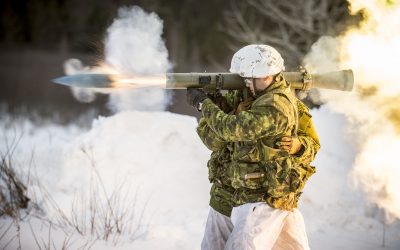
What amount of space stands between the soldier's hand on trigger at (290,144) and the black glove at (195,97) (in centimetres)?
63

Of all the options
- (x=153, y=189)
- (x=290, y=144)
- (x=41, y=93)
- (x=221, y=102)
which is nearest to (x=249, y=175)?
(x=290, y=144)

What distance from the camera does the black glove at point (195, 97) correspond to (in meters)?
3.40

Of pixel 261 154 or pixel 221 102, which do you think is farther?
pixel 221 102

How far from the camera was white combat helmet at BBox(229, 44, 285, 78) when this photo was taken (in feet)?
10.4

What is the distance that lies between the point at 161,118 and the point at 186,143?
1.98 feet

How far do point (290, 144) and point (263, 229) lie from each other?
575 millimetres

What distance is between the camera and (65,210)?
5828 millimetres

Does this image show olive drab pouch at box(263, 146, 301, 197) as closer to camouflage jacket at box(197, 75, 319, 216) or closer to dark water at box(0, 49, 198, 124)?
camouflage jacket at box(197, 75, 319, 216)

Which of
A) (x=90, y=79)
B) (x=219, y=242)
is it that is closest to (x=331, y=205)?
(x=219, y=242)

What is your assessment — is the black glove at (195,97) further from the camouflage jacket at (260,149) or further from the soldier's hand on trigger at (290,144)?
the soldier's hand on trigger at (290,144)

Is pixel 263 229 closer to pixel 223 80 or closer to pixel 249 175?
pixel 249 175

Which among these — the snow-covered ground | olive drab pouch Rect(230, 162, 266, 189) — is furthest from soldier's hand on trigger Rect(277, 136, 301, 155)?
the snow-covered ground

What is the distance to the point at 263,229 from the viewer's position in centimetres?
312

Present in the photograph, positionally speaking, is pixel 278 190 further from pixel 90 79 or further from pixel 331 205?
pixel 331 205
